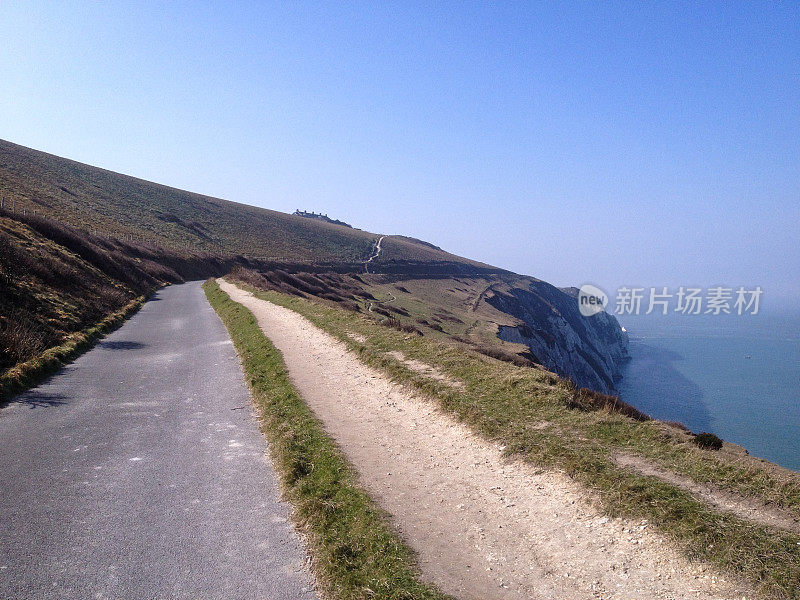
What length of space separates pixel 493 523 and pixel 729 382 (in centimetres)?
7120

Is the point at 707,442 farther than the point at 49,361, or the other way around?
the point at 49,361

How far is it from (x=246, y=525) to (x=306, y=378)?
6468 millimetres

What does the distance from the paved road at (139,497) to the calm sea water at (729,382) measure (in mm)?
14540

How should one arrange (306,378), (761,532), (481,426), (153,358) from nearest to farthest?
(761,532) < (481,426) < (306,378) < (153,358)

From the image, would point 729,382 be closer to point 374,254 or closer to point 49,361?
point 49,361

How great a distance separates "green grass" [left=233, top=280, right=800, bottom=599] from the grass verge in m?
8.48

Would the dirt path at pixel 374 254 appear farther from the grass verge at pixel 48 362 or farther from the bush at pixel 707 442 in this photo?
the bush at pixel 707 442

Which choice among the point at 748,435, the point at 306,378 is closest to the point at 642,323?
the point at 748,435

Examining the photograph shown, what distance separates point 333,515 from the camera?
565 cm

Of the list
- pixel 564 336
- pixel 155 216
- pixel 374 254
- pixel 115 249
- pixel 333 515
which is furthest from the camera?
pixel 374 254

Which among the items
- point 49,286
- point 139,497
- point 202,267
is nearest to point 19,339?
point 49,286

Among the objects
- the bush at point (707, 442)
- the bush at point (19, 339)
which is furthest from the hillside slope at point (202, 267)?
the bush at point (707, 442)

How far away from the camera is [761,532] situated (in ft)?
14.9

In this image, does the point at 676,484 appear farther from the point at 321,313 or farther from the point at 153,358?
the point at 321,313
